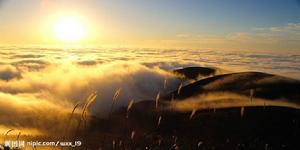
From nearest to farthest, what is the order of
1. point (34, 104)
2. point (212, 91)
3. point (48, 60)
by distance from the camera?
1. point (34, 104)
2. point (212, 91)
3. point (48, 60)

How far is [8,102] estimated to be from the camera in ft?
54.2

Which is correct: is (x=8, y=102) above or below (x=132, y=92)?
above

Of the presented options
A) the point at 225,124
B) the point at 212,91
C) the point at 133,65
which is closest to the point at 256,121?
the point at 225,124

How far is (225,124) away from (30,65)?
35.2 meters

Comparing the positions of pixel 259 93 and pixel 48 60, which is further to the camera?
pixel 48 60

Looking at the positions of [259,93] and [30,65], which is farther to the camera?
[30,65]

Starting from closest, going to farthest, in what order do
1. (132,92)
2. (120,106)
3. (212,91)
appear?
(120,106), (212,91), (132,92)

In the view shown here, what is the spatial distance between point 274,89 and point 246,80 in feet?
15.5

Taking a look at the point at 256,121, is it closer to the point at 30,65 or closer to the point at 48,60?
the point at 30,65

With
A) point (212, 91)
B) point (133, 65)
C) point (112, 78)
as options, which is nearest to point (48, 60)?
point (133, 65)

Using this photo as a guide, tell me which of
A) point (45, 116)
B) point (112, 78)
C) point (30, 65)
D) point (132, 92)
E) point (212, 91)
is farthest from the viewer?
point (30, 65)

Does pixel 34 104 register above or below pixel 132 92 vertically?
above

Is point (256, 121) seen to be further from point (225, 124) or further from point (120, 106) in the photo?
point (120, 106)

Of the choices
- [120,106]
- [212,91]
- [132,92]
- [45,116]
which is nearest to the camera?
[45,116]
